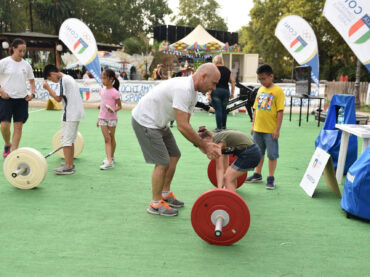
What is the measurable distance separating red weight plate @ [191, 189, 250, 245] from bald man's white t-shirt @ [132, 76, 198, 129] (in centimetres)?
79

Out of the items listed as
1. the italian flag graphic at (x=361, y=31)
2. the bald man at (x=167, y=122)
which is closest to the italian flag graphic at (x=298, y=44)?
the italian flag graphic at (x=361, y=31)

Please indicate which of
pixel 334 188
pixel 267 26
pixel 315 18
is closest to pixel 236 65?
pixel 315 18

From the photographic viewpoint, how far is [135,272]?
8.55 ft

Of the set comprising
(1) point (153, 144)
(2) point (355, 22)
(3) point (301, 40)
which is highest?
(3) point (301, 40)

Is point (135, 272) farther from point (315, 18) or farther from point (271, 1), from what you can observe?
point (271, 1)

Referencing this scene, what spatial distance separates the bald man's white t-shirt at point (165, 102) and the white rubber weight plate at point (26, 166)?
158cm

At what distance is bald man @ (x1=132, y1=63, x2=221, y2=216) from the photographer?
10.3 feet

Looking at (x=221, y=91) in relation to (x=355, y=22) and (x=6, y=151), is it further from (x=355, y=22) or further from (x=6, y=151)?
(x=6, y=151)

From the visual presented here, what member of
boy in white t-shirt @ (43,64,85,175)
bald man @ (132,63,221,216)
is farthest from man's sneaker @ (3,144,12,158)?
bald man @ (132,63,221,216)

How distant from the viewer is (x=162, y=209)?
12.4 feet

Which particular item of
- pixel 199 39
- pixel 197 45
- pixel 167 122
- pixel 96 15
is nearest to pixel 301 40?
pixel 197 45

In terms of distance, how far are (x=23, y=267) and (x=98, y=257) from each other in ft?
1.78

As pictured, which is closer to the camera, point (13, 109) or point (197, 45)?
point (13, 109)

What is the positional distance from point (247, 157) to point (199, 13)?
63.8 meters
